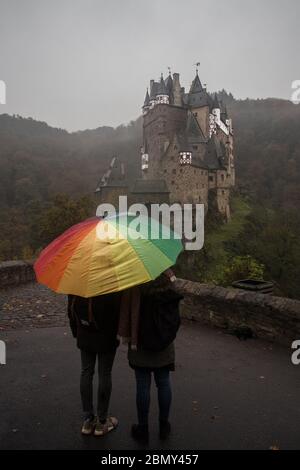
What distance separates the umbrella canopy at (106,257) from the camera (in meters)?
2.96

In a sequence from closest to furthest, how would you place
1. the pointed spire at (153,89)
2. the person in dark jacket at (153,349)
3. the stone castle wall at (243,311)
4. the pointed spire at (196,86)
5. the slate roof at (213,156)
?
the person in dark jacket at (153,349), the stone castle wall at (243,311), the slate roof at (213,156), the pointed spire at (196,86), the pointed spire at (153,89)

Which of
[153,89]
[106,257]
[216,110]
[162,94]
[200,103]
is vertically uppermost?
[153,89]

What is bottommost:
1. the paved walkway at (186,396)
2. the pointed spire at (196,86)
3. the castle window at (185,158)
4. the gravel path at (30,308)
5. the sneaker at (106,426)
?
the gravel path at (30,308)

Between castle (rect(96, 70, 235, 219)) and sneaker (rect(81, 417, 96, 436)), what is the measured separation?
4475 centimetres

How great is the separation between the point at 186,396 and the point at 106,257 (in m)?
2.39

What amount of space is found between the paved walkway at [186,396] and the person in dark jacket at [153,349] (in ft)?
1.25

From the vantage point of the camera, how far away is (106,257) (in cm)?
302

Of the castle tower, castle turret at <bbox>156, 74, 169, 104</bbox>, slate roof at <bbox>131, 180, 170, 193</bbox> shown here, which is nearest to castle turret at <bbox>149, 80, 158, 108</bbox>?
castle turret at <bbox>156, 74, 169, 104</bbox>

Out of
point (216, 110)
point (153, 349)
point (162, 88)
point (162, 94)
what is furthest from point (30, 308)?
point (216, 110)

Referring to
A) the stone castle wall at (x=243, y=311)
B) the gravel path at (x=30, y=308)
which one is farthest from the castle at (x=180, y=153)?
the stone castle wall at (x=243, y=311)

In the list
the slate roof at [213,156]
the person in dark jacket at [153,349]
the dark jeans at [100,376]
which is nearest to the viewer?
the person in dark jacket at [153,349]

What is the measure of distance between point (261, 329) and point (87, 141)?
8331 centimetres

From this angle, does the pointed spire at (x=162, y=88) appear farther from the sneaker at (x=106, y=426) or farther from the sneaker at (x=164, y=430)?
the sneaker at (x=164, y=430)

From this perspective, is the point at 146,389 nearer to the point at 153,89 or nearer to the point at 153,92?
the point at 153,92
